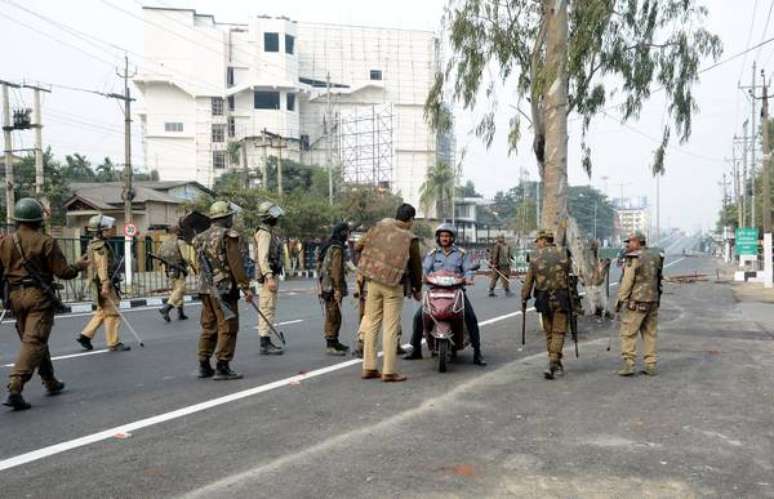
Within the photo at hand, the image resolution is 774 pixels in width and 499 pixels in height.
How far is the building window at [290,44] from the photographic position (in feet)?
292

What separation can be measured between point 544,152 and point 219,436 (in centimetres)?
957

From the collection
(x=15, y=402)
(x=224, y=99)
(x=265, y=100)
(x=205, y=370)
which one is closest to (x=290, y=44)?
(x=265, y=100)

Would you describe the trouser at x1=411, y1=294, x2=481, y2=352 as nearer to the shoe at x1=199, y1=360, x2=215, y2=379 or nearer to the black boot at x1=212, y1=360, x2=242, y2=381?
the black boot at x1=212, y1=360, x2=242, y2=381

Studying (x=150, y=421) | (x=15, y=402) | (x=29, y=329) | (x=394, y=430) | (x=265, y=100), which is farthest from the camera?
(x=265, y=100)

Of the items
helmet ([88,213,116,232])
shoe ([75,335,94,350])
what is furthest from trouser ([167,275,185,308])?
helmet ([88,213,116,232])

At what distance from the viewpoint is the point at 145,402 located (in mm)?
6227

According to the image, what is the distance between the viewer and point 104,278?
9.11 m

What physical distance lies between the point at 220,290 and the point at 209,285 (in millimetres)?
139

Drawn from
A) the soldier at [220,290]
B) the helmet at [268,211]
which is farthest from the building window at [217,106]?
the soldier at [220,290]

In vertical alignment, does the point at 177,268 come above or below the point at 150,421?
above

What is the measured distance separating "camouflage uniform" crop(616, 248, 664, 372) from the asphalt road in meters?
0.36

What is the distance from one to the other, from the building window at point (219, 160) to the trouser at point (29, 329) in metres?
83.3

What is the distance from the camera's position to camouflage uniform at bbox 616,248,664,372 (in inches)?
296

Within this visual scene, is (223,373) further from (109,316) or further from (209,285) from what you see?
(109,316)
